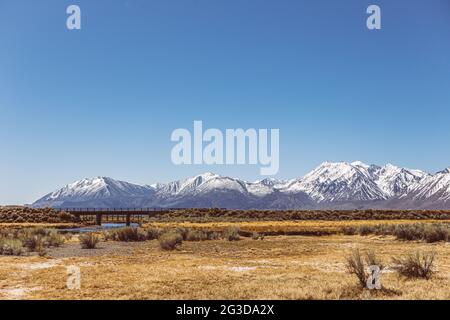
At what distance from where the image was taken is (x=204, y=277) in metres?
18.7

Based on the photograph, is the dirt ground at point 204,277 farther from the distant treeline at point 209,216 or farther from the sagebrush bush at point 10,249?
the distant treeline at point 209,216

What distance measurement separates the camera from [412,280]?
57.6 feet

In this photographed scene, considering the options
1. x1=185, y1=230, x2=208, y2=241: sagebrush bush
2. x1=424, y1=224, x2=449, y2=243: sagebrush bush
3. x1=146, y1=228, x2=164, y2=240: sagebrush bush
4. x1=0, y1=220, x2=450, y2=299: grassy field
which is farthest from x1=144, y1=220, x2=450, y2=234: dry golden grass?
x1=0, y1=220, x2=450, y2=299: grassy field

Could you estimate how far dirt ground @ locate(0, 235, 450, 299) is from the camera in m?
15.3

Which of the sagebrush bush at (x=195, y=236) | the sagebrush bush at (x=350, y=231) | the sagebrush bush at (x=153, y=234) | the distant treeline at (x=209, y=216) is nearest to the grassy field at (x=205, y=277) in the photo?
the sagebrush bush at (x=195, y=236)

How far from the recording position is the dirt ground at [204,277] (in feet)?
50.1

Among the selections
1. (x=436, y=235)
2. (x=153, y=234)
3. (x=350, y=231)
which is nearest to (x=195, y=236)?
(x=153, y=234)

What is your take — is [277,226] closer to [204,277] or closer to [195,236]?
[195,236]

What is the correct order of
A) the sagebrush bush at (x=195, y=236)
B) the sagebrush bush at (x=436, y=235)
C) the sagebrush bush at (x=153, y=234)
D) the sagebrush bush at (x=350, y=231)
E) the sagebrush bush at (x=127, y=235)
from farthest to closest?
the sagebrush bush at (x=350, y=231) < the sagebrush bush at (x=153, y=234) < the sagebrush bush at (x=127, y=235) < the sagebrush bush at (x=195, y=236) < the sagebrush bush at (x=436, y=235)

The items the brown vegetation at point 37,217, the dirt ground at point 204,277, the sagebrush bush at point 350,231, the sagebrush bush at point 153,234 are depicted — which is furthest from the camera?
the brown vegetation at point 37,217

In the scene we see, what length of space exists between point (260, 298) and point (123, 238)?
26.2m
